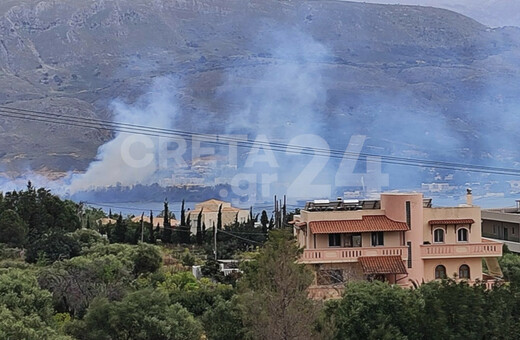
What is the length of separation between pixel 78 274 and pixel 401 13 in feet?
412

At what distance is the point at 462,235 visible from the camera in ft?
59.6

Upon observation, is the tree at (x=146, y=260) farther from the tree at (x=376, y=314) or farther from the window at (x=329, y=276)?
the tree at (x=376, y=314)

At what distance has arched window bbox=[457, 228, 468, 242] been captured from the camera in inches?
714

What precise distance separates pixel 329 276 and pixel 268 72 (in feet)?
324

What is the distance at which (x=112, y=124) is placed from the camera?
9738cm

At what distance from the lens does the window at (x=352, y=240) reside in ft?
57.0

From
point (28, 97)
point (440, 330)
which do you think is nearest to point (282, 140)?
point (28, 97)

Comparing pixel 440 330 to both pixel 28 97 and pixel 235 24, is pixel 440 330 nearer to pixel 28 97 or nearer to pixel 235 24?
pixel 28 97

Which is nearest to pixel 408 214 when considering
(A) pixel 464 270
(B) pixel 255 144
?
(A) pixel 464 270

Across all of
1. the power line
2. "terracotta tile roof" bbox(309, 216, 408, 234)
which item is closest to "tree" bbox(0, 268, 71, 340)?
"terracotta tile roof" bbox(309, 216, 408, 234)

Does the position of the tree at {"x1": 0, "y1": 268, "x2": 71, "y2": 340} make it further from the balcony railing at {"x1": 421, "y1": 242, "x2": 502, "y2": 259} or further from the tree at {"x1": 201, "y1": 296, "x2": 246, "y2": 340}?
the balcony railing at {"x1": 421, "y1": 242, "x2": 502, "y2": 259}

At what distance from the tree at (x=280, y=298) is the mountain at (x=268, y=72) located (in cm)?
8034

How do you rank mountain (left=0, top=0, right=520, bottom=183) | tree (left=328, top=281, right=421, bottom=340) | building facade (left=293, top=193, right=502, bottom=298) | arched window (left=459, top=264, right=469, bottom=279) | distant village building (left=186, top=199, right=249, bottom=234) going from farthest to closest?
mountain (left=0, top=0, right=520, bottom=183) < distant village building (left=186, top=199, right=249, bottom=234) < arched window (left=459, top=264, right=469, bottom=279) < building facade (left=293, top=193, right=502, bottom=298) < tree (left=328, top=281, right=421, bottom=340)

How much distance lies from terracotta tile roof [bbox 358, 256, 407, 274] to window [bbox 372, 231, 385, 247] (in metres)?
0.36
